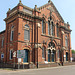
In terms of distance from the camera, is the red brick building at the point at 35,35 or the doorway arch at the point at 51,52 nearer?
the red brick building at the point at 35,35

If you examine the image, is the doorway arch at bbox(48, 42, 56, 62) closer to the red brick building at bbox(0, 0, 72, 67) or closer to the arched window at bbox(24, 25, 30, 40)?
the red brick building at bbox(0, 0, 72, 67)

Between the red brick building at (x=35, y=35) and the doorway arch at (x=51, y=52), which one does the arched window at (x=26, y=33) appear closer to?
the red brick building at (x=35, y=35)

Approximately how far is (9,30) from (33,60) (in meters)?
8.42

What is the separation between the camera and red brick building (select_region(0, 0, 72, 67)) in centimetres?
2338

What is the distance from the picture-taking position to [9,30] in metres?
25.8

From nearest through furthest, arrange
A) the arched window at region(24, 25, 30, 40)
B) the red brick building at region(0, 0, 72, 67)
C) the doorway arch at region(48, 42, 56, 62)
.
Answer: the red brick building at region(0, 0, 72, 67), the arched window at region(24, 25, 30, 40), the doorway arch at region(48, 42, 56, 62)

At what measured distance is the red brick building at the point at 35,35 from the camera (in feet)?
76.7

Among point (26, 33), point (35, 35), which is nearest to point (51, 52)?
point (35, 35)

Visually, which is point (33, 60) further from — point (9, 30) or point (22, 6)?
point (22, 6)

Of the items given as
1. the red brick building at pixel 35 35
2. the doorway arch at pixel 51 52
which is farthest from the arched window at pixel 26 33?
the doorway arch at pixel 51 52

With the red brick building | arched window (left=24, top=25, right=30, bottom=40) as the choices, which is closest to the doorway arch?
the red brick building

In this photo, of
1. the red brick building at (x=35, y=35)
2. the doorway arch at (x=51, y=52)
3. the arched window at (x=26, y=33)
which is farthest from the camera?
the doorway arch at (x=51, y=52)

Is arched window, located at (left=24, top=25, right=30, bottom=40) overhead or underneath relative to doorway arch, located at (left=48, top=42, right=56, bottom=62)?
overhead

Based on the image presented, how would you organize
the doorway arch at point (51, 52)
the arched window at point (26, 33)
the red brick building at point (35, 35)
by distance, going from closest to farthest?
1. the red brick building at point (35, 35)
2. the arched window at point (26, 33)
3. the doorway arch at point (51, 52)
